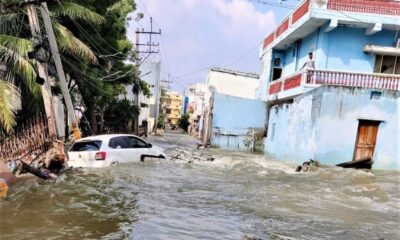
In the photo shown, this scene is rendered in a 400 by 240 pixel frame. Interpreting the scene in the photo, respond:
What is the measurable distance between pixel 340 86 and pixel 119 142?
308 inches

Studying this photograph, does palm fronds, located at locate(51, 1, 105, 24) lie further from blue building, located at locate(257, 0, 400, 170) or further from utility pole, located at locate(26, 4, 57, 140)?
blue building, located at locate(257, 0, 400, 170)

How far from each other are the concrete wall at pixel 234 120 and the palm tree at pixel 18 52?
1221 centimetres

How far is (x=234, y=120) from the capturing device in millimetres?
26969

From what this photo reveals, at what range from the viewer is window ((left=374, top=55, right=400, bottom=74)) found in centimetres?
1939

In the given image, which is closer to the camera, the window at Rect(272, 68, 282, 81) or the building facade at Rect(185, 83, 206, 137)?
the window at Rect(272, 68, 282, 81)

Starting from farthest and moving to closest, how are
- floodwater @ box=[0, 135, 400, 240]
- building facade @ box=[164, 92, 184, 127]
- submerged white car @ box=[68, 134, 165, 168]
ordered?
1. building facade @ box=[164, 92, 184, 127]
2. submerged white car @ box=[68, 134, 165, 168]
3. floodwater @ box=[0, 135, 400, 240]

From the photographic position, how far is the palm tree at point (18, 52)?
11.3 meters

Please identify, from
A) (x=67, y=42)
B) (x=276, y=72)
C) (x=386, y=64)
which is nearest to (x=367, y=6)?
(x=386, y=64)

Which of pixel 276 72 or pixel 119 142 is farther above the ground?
pixel 276 72

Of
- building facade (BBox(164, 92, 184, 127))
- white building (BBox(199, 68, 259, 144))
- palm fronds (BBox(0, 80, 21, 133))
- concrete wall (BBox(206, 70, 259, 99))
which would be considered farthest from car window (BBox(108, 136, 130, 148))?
building facade (BBox(164, 92, 184, 127))

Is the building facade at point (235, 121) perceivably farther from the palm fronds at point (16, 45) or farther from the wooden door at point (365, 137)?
the palm fronds at point (16, 45)

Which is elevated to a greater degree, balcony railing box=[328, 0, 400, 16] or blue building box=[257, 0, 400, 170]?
balcony railing box=[328, 0, 400, 16]

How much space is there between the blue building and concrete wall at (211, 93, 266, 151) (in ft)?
9.24

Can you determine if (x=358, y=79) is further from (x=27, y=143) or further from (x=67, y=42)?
(x=27, y=143)
